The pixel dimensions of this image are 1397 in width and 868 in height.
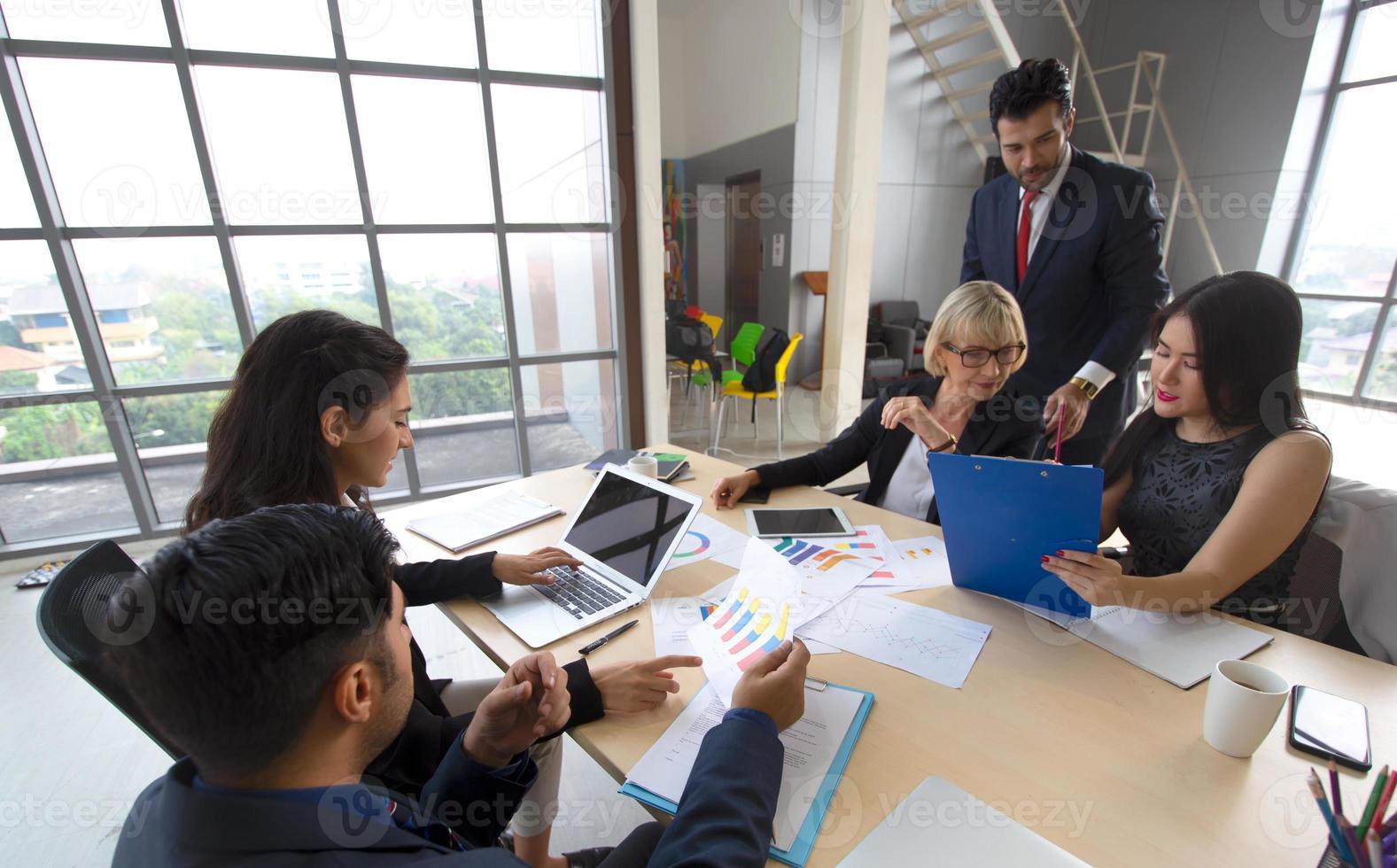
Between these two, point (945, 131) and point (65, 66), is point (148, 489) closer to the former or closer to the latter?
point (65, 66)

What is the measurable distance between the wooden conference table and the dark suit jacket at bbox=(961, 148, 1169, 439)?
121 cm

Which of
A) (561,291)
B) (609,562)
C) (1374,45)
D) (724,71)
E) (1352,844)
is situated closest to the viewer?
(1352,844)

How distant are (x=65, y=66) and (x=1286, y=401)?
4680 mm

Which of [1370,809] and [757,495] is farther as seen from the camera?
[757,495]

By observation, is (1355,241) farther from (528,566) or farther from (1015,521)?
(528,566)

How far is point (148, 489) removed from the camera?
127 inches

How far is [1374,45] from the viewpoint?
16.3 feet

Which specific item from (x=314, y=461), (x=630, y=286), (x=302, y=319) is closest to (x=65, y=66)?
(x=630, y=286)

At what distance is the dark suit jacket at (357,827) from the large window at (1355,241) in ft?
22.2

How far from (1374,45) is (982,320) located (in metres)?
6.63

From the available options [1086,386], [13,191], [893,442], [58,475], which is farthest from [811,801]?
[58,475]

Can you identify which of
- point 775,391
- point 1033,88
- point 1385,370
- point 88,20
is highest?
point 88,20

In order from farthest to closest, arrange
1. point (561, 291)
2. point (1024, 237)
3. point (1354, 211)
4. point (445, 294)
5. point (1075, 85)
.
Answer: point (1075, 85), point (1354, 211), point (561, 291), point (445, 294), point (1024, 237)

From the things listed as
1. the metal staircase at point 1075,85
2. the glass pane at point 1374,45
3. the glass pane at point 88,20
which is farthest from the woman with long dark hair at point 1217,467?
the glass pane at point 1374,45
